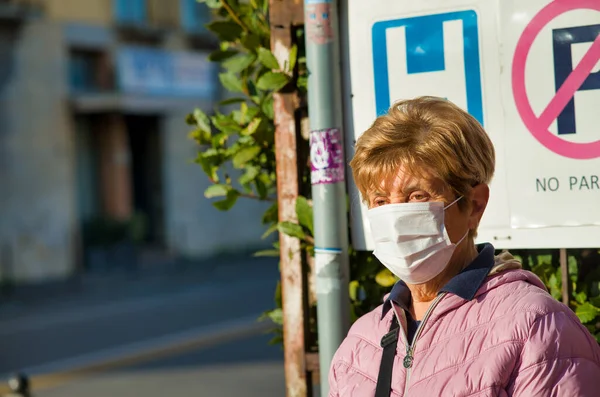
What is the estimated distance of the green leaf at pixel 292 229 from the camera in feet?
10.3

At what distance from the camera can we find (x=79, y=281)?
73.8ft

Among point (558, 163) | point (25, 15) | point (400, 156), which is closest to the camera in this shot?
point (400, 156)

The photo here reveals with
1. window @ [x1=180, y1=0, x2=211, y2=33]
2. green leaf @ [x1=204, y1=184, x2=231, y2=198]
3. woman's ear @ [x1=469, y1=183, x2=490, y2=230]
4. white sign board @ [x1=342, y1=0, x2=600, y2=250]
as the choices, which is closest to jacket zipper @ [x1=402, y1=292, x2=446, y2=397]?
woman's ear @ [x1=469, y1=183, x2=490, y2=230]

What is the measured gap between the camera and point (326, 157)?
2957mm

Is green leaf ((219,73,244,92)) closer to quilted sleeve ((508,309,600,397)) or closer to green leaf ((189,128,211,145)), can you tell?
green leaf ((189,128,211,145))

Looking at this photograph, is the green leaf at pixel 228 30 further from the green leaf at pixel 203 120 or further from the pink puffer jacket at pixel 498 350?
the pink puffer jacket at pixel 498 350

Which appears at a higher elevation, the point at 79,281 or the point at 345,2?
the point at 345,2

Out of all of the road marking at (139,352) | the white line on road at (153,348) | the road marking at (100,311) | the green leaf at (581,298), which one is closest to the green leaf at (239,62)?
the green leaf at (581,298)

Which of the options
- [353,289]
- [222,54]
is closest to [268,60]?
[222,54]

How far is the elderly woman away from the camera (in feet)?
6.25

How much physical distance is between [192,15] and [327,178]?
2454 centimetres

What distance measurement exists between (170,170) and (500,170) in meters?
24.4

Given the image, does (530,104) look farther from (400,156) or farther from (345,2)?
(400,156)

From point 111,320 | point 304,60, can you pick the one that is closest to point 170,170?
point 111,320
